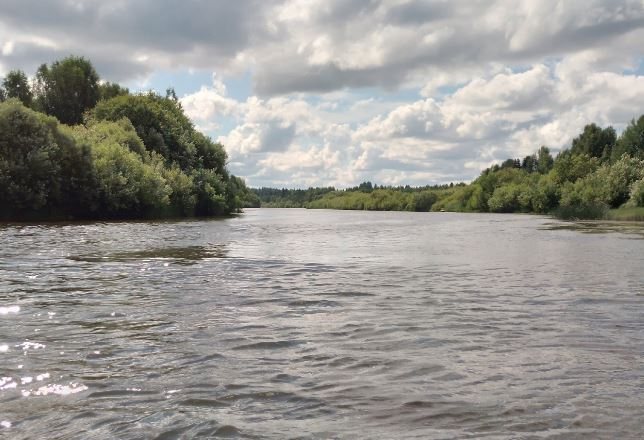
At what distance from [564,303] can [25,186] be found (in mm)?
52276

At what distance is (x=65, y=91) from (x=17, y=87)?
8.10 metres

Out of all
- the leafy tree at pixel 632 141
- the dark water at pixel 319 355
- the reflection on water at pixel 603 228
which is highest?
the leafy tree at pixel 632 141

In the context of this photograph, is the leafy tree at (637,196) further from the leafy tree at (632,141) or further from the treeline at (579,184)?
the leafy tree at (632,141)

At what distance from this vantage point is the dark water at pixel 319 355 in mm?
5871

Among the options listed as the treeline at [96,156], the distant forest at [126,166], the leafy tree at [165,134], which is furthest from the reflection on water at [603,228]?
the leafy tree at [165,134]

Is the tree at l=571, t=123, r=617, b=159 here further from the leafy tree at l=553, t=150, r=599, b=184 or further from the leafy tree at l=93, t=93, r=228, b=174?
the leafy tree at l=93, t=93, r=228, b=174

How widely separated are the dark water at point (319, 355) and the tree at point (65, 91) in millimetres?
102262

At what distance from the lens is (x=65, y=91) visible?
358 ft

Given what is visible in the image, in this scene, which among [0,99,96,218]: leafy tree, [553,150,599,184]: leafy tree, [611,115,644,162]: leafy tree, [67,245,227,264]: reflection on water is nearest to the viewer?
[67,245,227,264]: reflection on water

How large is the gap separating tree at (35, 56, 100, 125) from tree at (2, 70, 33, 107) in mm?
2348

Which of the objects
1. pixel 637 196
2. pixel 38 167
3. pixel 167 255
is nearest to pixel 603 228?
pixel 637 196

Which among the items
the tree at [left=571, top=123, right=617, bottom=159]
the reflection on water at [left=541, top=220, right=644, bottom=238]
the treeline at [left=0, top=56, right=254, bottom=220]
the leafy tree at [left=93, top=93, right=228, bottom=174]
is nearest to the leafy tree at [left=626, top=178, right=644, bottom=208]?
the reflection on water at [left=541, top=220, right=644, bottom=238]

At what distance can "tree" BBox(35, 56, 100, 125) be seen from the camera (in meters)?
108

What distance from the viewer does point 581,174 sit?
126m
